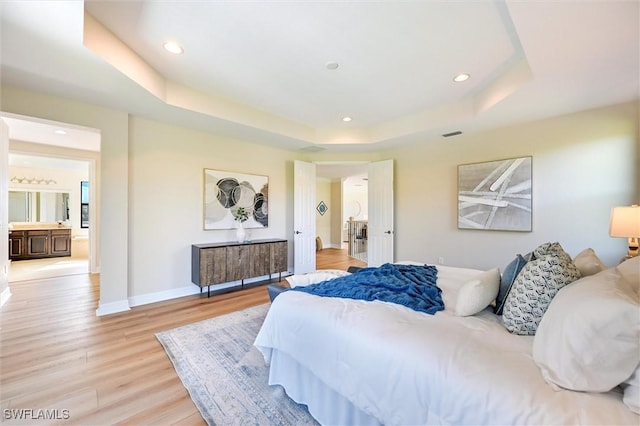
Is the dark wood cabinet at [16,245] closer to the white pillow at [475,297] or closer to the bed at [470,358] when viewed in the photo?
the bed at [470,358]

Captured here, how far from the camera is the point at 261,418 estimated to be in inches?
65.3

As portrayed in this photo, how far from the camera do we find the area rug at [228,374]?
1689 millimetres

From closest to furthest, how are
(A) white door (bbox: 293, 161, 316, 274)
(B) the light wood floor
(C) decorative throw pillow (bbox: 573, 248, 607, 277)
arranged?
(C) decorative throw pillow (bbox: 573, 248, 607, 277) → (B) the light wood floor → (A) white door (bbox: 293, 161, 316, 274)

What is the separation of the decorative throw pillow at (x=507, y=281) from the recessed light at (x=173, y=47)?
3.32 m

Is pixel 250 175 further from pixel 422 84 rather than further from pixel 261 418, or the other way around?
pixel 261 418

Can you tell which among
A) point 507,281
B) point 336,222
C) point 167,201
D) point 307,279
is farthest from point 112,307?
point 336,222

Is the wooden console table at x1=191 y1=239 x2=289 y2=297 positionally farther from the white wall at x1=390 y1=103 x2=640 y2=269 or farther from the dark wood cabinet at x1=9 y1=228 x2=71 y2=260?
the dark wood cabinet at x1=9 y1=228 x2=71 y2=260

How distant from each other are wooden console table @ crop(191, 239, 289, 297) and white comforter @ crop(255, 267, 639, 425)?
247 centimetres

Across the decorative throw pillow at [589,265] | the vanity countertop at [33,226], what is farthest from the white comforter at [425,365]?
the vanity countertop at [33,226]

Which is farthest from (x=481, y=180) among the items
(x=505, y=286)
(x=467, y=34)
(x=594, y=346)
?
(x=594, y=346)

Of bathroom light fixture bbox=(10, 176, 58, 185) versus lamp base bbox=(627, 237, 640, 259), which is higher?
bathroom light fixture bbox=(10, 176, 58, 185)

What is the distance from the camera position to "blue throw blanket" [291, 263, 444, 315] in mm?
1786

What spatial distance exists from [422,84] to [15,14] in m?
3.63

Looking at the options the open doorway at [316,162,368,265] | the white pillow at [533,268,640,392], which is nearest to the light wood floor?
the white pillow at [533,268,640,392]
